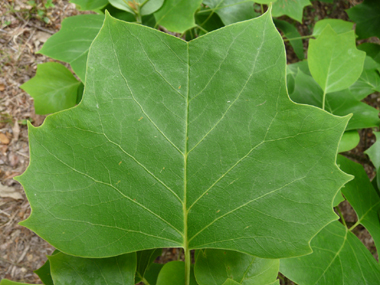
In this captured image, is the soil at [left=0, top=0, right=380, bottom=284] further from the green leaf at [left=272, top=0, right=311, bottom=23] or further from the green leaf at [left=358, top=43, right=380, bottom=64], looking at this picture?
the green leaf at [left=272, top=0, right=311, bottom=23]

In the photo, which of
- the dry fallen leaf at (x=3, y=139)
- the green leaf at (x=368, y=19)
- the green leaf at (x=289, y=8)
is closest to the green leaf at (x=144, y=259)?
the green leaf at (x=289, y=8)

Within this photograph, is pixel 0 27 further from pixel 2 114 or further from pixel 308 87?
pixel 308 87

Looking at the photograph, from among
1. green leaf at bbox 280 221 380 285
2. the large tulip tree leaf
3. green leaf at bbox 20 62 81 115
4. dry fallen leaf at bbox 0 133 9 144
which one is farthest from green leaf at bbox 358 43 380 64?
dry fallen leaf at bbox 0 133 9 144

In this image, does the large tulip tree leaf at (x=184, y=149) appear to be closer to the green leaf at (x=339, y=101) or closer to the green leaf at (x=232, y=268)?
the green leaf at (x=232, y=268)

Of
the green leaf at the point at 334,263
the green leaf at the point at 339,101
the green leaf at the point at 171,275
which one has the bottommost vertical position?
the green leaf at the point at 334,263

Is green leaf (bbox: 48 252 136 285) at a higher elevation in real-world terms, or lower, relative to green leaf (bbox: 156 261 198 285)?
higher

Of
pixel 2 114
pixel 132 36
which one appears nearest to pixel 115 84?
pixel 132 36

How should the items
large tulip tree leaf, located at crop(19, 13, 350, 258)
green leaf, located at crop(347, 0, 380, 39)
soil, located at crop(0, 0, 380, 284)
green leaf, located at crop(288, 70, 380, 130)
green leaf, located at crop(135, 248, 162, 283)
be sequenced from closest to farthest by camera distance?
large tulip tree leaf, located at crop(19, 13, 350, 258) < green leaf, located at crop(135, 248, 162, 283) < green leaf, located at crop(288, 70, 380, 130) < soil, located at crop(0, 0, 380, 284) < green leaf, located at crop(347, 0, 380, 39)
